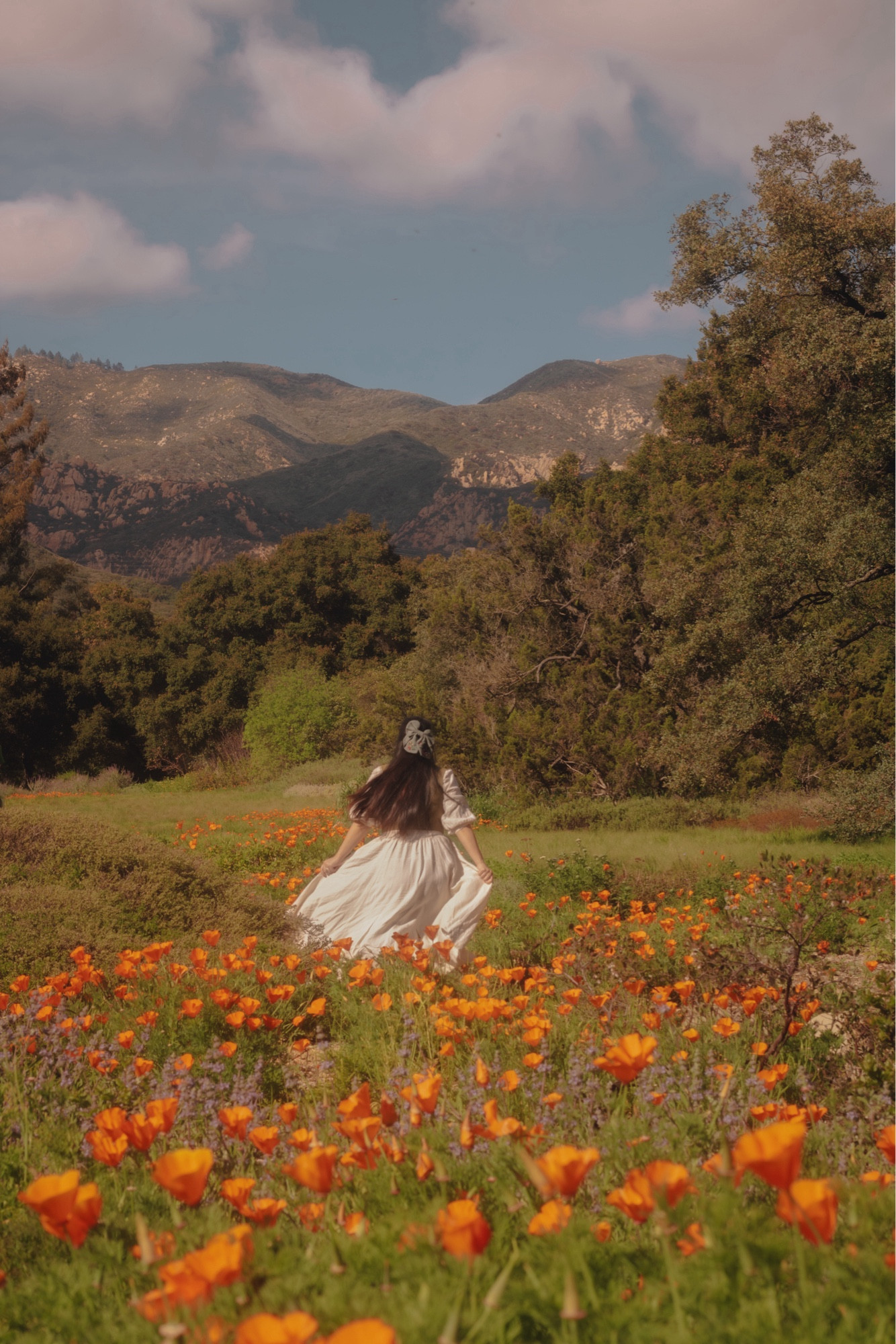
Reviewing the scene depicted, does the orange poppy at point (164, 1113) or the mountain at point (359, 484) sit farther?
the mountain at point (359, 484)

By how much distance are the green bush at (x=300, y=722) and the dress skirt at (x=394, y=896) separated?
25449 mm

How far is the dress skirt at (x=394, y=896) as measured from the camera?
5.70 meters

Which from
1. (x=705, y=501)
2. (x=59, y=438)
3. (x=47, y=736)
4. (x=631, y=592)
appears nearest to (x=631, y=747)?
(x=631, y=592)

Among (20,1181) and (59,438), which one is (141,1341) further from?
(59,438)

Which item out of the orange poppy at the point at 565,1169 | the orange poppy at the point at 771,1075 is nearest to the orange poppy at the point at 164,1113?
the orange poppy at the point at 565,1169

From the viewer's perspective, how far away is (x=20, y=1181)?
8.27 ft

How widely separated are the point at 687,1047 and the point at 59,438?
176 m

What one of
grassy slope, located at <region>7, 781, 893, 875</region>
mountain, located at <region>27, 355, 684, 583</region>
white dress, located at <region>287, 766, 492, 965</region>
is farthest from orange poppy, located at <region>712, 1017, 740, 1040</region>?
mountain, located at <region>27, 355, 684, 583</region>

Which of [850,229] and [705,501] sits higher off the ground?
[850,229]

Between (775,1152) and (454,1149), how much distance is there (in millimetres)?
1103

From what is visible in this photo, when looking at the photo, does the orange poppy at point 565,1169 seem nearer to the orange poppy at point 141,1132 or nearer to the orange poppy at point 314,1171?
the orange poppy at point 314,1171

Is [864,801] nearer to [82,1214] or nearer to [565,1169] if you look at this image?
[565,1169]

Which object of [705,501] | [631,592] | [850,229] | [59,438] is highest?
[59,438]

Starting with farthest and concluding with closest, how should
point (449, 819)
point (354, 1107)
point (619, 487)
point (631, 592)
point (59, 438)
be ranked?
point (59, 438) → point (619, 487) → point (631, 592) → point (449, 819) → point (354, 1107)
